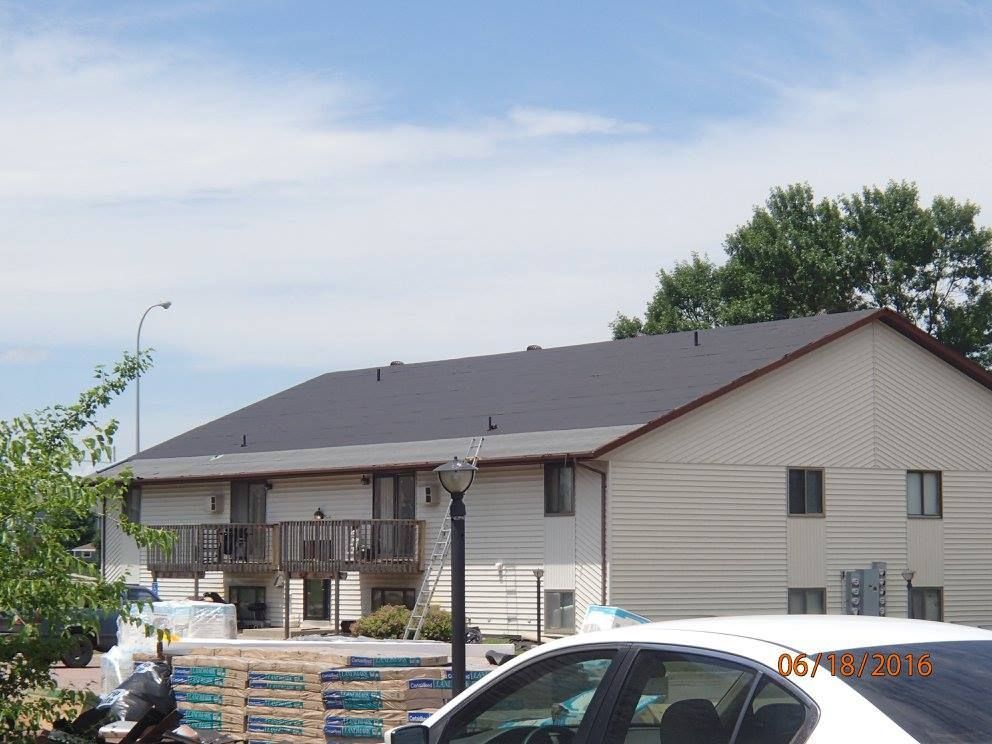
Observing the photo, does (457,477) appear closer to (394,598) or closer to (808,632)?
(808,632)

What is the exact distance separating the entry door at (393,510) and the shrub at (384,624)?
2.38m

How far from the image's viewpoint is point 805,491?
3588 centimetres

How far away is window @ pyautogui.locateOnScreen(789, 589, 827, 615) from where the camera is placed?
35250 millimetres

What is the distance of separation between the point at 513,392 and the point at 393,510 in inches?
181

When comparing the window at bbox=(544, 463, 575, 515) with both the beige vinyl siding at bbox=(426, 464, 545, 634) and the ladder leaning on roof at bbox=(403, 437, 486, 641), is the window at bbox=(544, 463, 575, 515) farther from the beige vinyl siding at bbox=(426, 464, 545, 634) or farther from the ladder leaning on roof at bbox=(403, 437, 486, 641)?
the ladder leaning on roof at bbox=(403, 437, 486, 641)

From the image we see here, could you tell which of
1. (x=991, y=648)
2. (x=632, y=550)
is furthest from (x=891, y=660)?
(x=632, y=550)

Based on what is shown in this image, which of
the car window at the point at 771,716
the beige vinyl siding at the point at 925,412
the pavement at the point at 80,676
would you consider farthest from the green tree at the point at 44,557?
the beige vinyl siding at the point at 925,412

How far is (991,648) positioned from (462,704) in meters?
2.31

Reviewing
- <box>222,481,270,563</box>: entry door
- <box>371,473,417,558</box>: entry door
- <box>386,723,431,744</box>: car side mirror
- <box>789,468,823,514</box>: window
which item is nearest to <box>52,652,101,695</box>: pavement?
<box>371,473,417,558</box>: entry door

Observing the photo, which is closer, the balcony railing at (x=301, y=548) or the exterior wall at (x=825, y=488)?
the exterior wall at (x=825, y=488)

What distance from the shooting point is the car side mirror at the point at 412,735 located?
6656mm

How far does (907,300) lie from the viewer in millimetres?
65125

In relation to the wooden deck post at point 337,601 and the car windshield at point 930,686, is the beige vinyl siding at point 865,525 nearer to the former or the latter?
the wooden deck post at point 337,601

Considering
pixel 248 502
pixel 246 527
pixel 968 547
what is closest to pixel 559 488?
pixel 246 527
